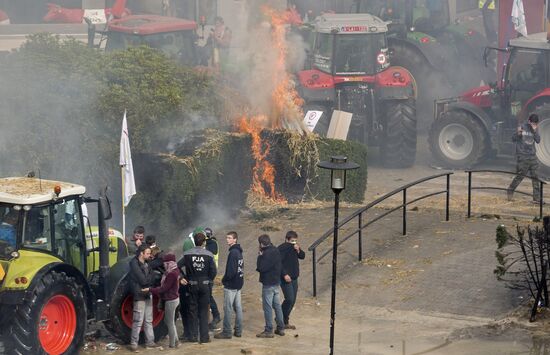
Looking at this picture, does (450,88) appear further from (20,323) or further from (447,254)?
(20,323)

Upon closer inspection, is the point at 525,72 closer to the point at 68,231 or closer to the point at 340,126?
the point at 340,126

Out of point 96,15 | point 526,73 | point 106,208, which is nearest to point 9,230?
point 106,208

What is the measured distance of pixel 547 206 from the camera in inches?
890

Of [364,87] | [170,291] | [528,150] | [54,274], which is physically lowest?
[170,291]

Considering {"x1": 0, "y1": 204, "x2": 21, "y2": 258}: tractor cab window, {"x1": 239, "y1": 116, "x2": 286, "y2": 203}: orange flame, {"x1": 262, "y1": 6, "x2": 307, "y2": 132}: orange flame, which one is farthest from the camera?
{"x1": 262, "y1": 6, "x2": 307, "y2": 132}: orange flame

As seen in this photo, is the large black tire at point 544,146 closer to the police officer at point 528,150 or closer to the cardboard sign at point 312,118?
the police officer at point 528,150

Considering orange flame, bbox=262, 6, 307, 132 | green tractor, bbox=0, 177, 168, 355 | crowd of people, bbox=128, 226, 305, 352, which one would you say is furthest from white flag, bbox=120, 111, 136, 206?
orange flame, bbox=262, 6, 307, 132

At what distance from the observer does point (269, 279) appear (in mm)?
15383

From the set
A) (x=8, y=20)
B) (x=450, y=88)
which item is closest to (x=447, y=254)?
(x=450, y=88)

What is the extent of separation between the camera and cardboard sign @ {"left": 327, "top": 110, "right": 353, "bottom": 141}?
24094 millimetres

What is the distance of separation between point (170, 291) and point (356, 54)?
551 inches

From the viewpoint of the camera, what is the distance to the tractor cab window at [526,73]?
25969mm

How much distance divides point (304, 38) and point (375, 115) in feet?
15.7

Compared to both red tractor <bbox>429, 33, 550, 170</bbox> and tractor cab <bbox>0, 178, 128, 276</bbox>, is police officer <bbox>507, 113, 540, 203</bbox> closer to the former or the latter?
red tractor <bbox>429, 33, 550, 170</bbox>
